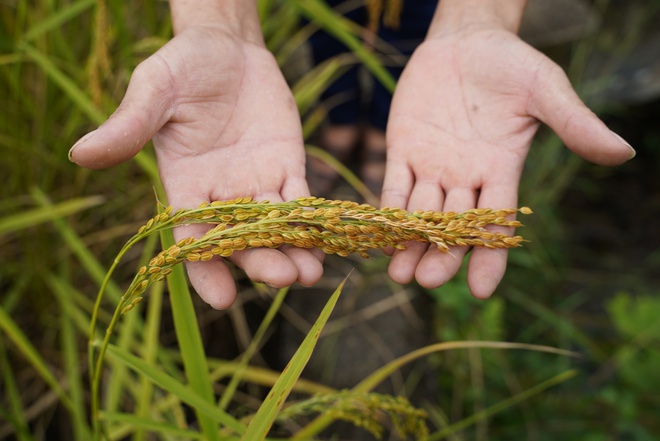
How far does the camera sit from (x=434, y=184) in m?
1.54

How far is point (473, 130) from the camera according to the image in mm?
1604

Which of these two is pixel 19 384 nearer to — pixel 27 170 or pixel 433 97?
pixel 27 170

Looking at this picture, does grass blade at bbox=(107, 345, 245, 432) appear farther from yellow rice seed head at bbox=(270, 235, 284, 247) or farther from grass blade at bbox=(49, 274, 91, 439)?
grass blade at bbox=(49, 274, 91, 439)

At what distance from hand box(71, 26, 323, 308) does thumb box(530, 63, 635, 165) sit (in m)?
0.60

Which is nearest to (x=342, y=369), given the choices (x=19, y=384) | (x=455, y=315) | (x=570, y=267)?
(x=455, y=315)

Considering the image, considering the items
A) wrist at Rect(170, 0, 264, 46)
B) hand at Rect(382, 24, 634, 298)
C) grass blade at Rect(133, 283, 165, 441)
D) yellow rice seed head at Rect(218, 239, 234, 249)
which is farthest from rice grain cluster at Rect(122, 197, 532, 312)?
wrist at Rect(170, 0, 264, 46)

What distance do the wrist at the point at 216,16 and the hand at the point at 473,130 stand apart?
1.50ft

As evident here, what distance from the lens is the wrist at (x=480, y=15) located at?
1709 millimetres

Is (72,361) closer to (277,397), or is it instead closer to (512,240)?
(277,397)

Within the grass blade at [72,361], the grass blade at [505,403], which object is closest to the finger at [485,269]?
the grass blade at [505,403]

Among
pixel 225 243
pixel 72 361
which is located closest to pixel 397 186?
pixel 225 243

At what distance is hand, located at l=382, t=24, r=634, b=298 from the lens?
1367 mm

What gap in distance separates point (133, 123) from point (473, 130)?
2.85 ft

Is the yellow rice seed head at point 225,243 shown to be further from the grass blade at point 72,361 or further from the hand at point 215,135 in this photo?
the grass blade at point 72,361
